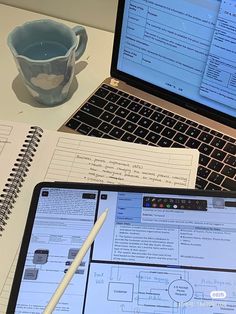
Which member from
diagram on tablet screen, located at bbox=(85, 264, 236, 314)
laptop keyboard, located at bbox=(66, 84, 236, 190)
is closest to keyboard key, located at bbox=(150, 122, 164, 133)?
laptop keyboard, located at bbox=(66, 84, 236, 190)

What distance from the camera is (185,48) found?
2.28ft

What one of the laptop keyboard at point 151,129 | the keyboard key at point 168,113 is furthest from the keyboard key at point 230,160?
the keyboard key at point 168,113

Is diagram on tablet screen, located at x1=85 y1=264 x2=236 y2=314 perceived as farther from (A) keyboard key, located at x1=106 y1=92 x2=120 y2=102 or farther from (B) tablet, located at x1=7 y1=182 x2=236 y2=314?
(A) keyboard key, located at x1=106 y1=92 x2=120 y2=102

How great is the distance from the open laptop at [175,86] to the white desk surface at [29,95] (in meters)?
0.03

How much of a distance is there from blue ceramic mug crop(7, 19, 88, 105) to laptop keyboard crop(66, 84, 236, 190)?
48 millimetres

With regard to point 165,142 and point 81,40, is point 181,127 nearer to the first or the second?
point 165,142

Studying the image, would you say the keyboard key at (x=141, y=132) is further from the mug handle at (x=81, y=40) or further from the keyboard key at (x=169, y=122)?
the mug handle at (x=81, y=40)

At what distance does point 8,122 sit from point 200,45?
0.27m

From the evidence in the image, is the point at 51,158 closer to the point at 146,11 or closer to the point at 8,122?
the point at 8,122

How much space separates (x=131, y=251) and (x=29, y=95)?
318mm

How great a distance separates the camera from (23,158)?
70 cm

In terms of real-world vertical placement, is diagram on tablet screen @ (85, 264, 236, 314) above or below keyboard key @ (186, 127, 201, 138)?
below

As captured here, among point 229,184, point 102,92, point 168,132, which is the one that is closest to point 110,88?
point 102,92

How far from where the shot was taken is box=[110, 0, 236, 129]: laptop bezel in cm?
71
